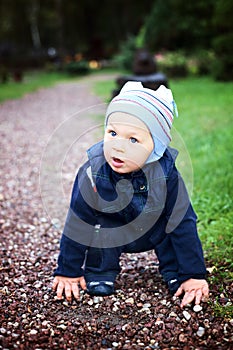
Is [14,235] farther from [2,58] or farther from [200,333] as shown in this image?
[2,58]

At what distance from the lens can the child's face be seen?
88.4 inches

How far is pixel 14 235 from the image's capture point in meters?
3.50

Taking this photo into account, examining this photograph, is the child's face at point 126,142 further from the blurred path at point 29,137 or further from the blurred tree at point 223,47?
the blurred tree at point 223,47

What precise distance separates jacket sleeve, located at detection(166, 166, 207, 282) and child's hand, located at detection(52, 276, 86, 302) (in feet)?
1.93

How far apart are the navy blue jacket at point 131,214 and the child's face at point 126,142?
12 centimetres

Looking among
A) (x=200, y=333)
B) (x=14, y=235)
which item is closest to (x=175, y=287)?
(x=200, y=333)

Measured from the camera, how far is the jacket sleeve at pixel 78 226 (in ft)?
8.15

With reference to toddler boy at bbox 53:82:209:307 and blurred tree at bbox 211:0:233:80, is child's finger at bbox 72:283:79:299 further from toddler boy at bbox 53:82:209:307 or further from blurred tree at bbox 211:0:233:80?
blurred tree at bbox 211:0:233:80

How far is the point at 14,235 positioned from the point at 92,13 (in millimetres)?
30850

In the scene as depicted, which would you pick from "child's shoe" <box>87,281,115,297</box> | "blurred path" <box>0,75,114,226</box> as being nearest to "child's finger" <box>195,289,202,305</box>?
"child's shoe" <box>87,281,115,297</box>

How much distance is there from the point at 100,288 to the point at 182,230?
573mm

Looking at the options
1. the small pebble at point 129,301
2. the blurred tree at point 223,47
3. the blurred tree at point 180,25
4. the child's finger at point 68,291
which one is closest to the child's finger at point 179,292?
the small pebble at point 129,301

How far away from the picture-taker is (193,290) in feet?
8.29

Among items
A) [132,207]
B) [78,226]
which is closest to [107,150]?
[132,207]
